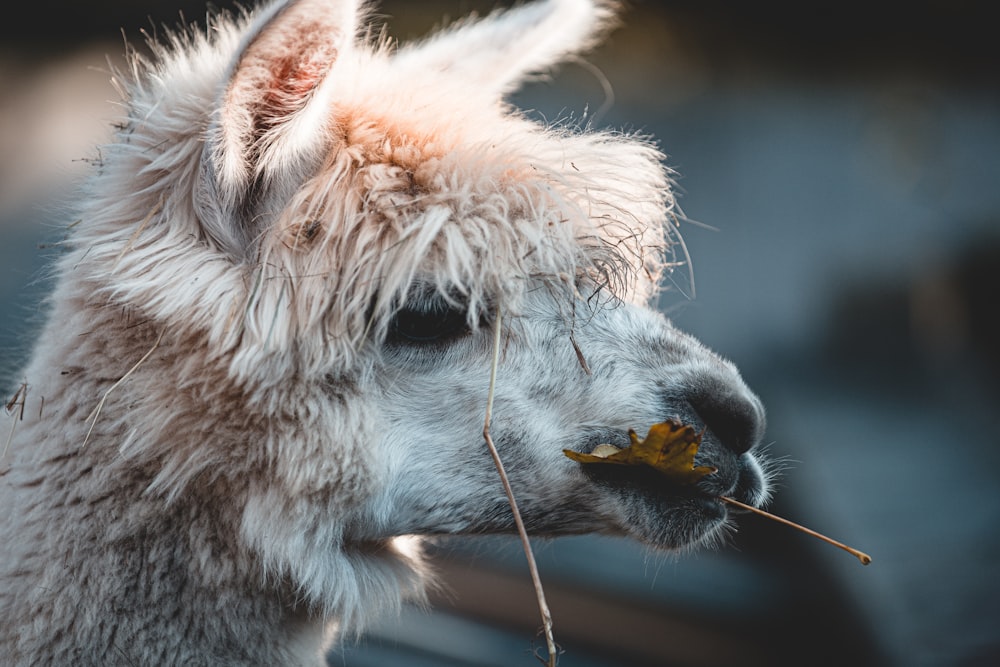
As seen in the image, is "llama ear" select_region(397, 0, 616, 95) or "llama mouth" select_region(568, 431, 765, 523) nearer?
"llama mouth" select_region(568, 431, 765, 523)

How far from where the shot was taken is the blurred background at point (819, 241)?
340cm

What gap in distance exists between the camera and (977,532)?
3.46m

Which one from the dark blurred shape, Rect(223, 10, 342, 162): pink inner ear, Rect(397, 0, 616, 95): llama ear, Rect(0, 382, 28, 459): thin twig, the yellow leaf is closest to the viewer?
Rect(223, 10, 342, 162): pink inner ear

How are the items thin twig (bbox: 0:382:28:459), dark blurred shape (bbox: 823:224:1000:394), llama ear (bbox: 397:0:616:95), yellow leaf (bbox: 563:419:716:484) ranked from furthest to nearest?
dark blurred shape (bbox: 823:224:1000:394)
llama ear (bbox: 397:0:616:95)
thin twig (bbox: 0:382:28:459)
yellow leaf (bbox: 563:419:716:484)

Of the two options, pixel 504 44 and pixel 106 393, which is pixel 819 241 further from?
pixel 106 393

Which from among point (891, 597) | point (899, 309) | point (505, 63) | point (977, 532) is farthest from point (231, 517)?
point (899, 309)

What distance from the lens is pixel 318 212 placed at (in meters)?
1.45

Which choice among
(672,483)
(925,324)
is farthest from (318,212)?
(925,324)

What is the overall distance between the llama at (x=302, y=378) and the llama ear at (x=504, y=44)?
0.40 m

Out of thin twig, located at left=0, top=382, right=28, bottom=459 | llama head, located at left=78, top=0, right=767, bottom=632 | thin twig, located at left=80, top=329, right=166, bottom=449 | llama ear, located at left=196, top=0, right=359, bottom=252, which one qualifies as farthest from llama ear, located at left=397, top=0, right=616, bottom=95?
thin twig, located at left=0, top=382, right=28, bottom=459

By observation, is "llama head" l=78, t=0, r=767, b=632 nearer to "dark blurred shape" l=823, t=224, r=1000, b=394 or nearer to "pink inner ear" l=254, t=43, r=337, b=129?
"pink inner ear" l=254, t=43, r=337, b=129

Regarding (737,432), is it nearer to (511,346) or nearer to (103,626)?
(511,346)

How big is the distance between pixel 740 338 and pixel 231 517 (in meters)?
2.89

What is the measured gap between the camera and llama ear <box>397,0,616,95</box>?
6.40 feet
